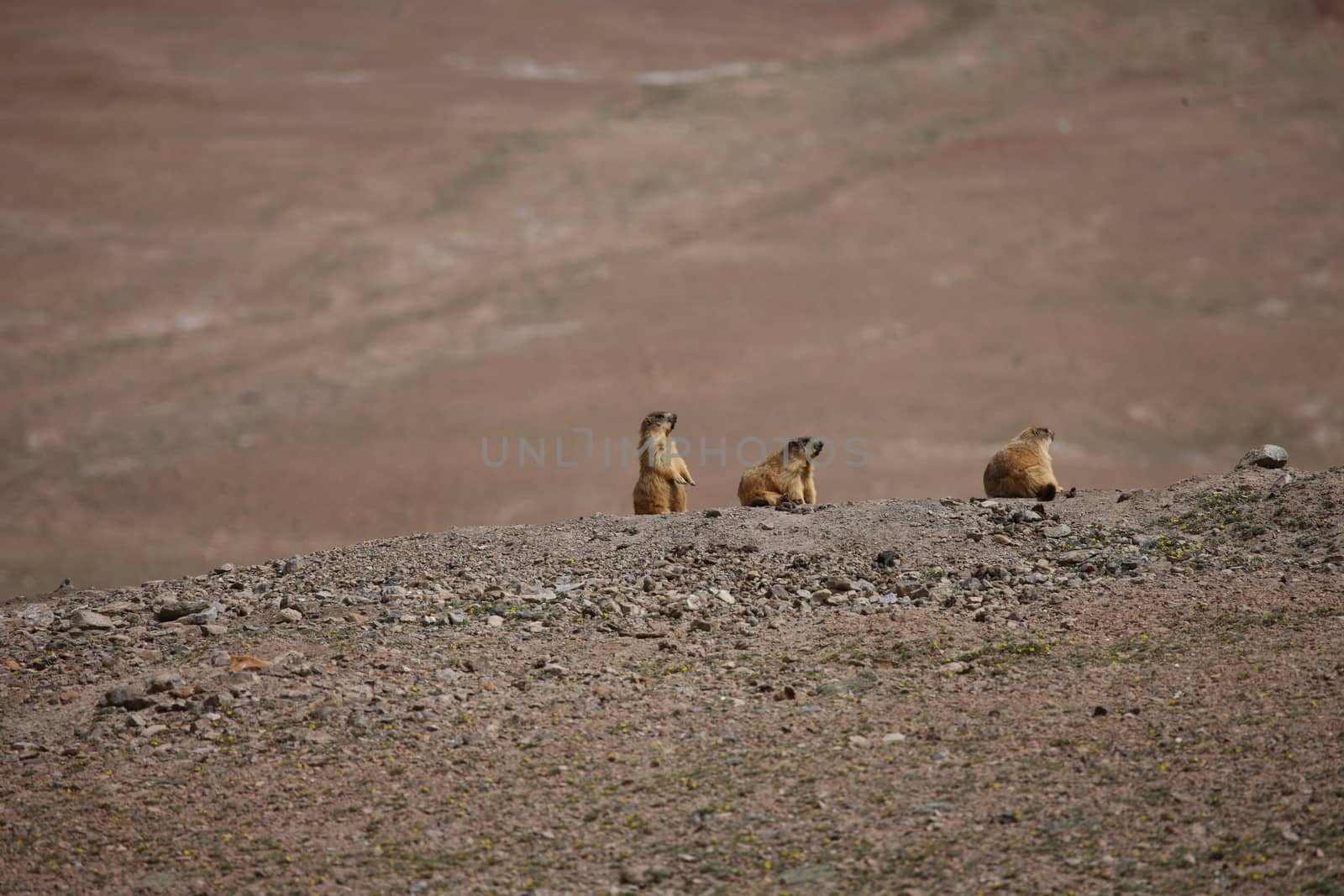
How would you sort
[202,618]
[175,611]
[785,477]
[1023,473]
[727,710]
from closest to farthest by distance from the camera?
1. [727,710]
2. [202,618]
3. [175,611]
4. [1023,473]
5. [785,477]

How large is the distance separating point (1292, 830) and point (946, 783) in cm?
150

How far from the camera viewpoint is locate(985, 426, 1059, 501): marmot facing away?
35.0 feet

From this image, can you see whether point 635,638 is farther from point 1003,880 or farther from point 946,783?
point 1003,880

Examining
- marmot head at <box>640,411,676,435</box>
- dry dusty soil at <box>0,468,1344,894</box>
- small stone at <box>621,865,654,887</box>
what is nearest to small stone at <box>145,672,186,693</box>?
dry dusty soil at <box>0,468,1344,894</box>

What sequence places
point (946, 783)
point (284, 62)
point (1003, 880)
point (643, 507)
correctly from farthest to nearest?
point (284, 62) → point (643, 507) → point (946, 783) → point (1003, 880)

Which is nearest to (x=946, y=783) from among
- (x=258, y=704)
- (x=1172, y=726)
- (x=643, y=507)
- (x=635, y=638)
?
(x=1172, y=726)

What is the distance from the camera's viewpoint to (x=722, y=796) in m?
6.23

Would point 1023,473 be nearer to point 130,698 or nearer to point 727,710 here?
point 727,710

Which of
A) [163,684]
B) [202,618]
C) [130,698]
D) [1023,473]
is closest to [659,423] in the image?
[1023,473]

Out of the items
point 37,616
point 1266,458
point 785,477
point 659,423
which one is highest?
point 659,423

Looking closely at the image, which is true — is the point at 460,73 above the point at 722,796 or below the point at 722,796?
above

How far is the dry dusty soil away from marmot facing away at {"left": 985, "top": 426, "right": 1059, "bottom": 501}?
72 cm

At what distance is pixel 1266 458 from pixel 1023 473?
1.91 m

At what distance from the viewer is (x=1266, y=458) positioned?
411 inches
